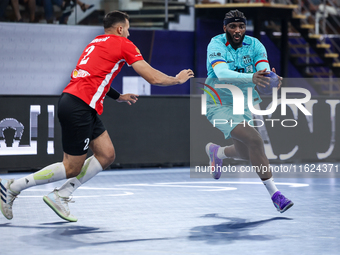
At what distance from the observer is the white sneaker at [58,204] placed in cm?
545

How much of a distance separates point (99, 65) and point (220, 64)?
149cm

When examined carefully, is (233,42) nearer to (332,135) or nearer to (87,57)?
(87,57)

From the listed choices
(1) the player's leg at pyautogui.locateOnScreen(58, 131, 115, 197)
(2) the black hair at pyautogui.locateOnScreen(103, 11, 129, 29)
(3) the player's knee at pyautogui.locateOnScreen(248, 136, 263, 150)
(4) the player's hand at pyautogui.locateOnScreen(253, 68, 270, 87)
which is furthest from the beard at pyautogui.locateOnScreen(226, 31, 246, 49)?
(1) the player's leg at pyautogui.locateOnScreen(58, 131, 115, 197)

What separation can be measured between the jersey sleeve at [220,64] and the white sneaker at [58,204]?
207cm

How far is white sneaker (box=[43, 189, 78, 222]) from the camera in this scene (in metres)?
5.45

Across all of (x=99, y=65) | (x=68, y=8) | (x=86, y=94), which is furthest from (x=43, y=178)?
(x=68, y=8)

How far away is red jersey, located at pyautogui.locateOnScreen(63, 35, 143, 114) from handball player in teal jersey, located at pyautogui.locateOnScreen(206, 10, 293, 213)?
124 cm

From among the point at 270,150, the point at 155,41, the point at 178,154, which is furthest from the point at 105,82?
the point at 155,41

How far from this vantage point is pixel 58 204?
5496 millimetres

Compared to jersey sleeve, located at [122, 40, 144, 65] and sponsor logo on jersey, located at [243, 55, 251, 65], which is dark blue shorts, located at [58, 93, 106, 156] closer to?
jersey sleeve, located at [122, 40, 144, 65]

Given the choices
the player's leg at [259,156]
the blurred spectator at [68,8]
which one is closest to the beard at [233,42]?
the player's leg at [259,156]

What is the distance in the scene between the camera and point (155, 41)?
49.4 ft

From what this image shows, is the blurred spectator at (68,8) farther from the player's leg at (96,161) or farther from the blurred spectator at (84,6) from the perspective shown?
the player's leg at (96,161)

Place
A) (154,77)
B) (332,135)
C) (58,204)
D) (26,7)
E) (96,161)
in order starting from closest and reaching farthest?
(154,77)
(58,204)
(96,161)
(332,135)
(26,7)
